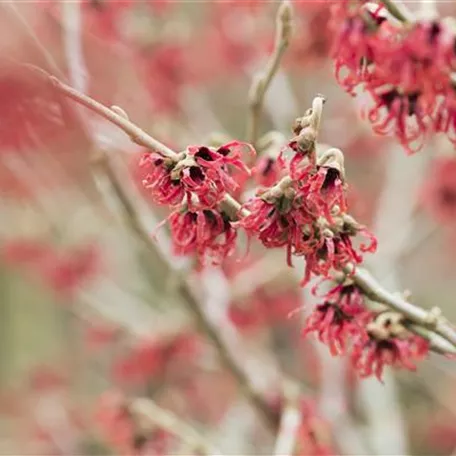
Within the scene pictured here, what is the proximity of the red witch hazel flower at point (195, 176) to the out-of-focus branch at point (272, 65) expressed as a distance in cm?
49

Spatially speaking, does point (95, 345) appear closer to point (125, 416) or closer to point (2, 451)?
point (2, 451)

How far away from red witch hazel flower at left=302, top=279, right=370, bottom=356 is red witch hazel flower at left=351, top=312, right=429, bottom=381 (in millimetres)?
32

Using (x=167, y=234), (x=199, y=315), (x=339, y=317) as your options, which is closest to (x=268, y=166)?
(x=339, y=317)

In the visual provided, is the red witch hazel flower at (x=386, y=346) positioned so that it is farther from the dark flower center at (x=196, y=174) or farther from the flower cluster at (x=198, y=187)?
the dark flower center at (x=196, y=174)

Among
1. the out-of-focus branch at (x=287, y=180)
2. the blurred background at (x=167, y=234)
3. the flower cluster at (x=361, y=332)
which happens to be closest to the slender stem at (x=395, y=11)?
the out-of-focus branch at (x=287, y=180)

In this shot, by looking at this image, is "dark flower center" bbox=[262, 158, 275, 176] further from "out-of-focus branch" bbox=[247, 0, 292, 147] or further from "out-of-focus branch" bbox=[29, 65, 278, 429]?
"out-of-focus branch" bbox=[29, 65, 278, 429]

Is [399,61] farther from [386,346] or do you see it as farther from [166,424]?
[166,424]

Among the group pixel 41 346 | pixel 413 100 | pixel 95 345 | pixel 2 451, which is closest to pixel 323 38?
pixel 413 100

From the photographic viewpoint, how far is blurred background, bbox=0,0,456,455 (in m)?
2.27

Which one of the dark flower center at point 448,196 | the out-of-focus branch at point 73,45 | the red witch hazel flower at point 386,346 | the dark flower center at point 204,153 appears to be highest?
the out-of-focus branch at point 73,45

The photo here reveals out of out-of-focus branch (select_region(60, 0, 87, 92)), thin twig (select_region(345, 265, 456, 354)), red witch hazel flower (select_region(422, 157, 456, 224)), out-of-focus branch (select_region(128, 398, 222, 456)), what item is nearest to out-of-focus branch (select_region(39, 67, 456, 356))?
thin twig (select_region(345, 265, 456, 354))

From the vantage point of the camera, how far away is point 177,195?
1.19 metres

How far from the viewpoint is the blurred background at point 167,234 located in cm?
227

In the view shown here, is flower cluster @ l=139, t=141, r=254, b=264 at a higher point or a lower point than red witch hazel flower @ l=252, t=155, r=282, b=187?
lower
